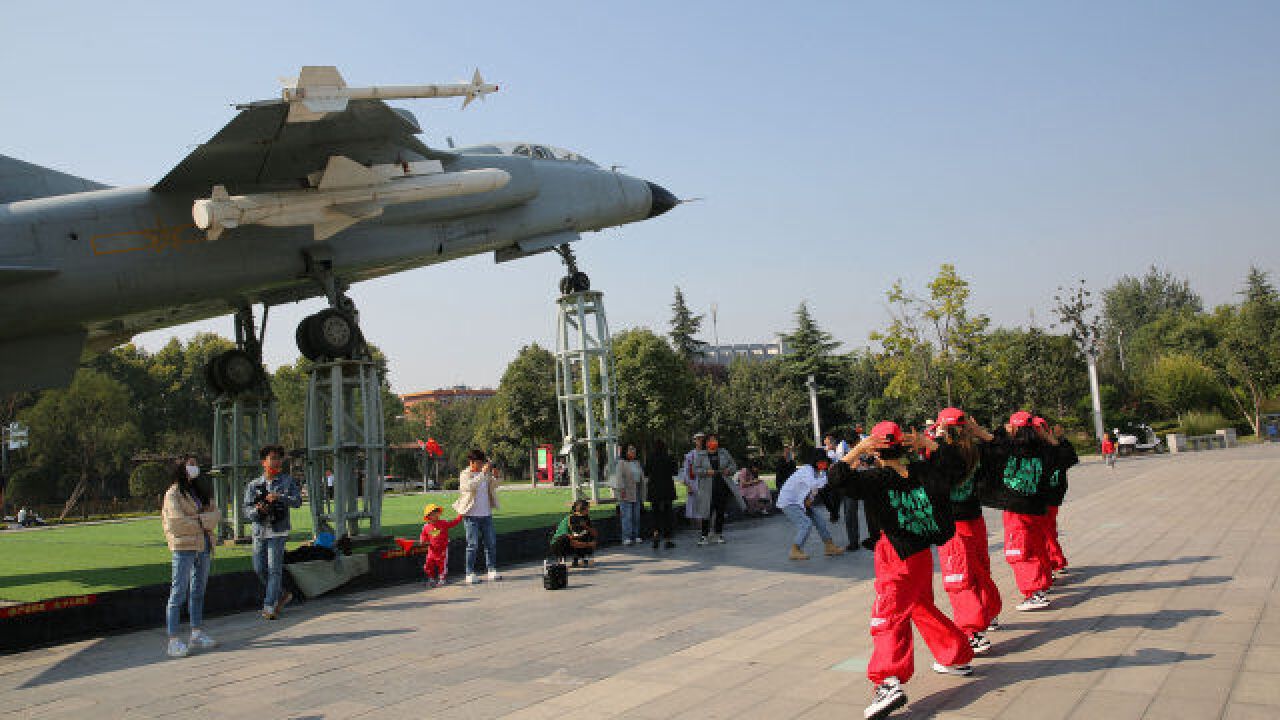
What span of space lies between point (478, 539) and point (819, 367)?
52.0 metres

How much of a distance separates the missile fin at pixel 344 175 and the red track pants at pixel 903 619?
9448 millimetres

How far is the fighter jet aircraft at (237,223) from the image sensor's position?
36.3 ft

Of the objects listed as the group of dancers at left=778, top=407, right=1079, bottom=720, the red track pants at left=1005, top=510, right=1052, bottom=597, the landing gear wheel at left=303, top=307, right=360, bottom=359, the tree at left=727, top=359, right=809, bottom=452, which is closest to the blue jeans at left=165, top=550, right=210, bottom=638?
the landing gear wheel at left=303, top=307, right=360, bottom=359

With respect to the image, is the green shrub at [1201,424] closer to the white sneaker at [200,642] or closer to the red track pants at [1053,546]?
the red track pants at [1053,546]

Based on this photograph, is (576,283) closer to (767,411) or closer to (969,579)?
(969,579)

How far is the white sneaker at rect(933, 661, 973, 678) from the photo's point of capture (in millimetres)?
5559

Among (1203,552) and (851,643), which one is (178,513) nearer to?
(851,643)

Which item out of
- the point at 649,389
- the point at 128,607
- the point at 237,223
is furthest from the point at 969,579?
the point at 649,389

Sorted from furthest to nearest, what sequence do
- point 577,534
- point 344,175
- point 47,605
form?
1. point 577,534
2. point 344,175
3. point 47,605

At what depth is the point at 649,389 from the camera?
4975cm

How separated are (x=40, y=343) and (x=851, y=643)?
12.7m

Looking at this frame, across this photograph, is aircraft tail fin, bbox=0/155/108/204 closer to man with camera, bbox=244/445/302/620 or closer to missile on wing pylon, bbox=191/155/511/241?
missile on wing pylon, bbox=191/155/511/241

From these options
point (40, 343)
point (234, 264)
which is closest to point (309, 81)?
point (234, 264)

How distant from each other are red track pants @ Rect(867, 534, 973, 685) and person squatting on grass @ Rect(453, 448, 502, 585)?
24.0 feet
